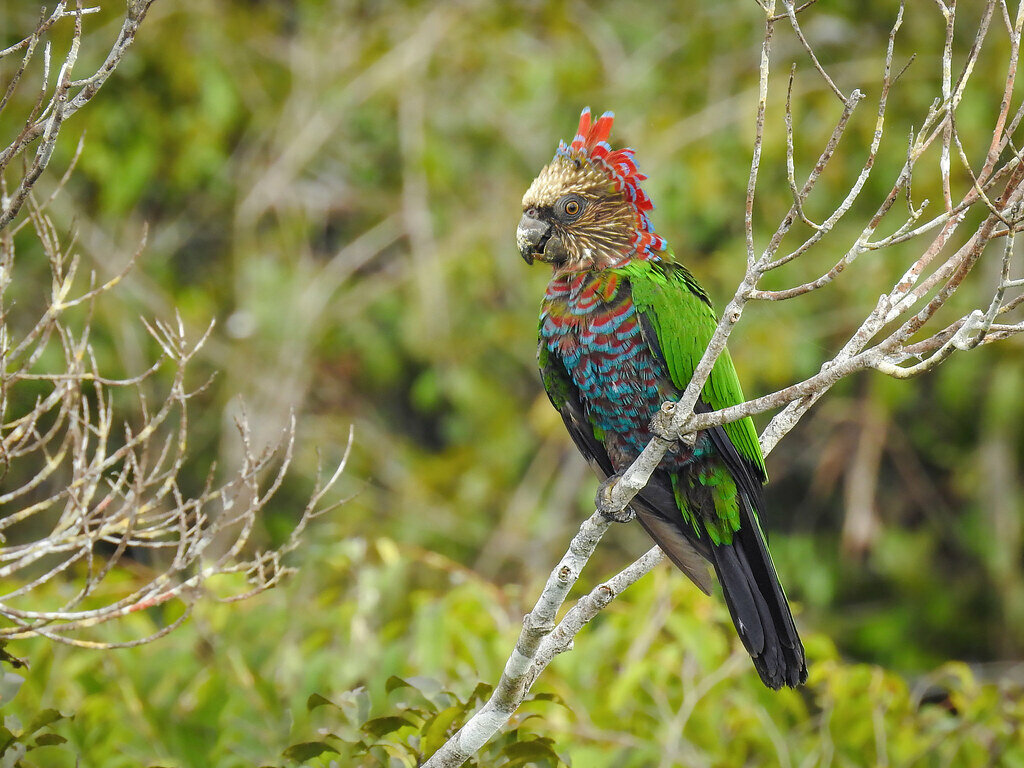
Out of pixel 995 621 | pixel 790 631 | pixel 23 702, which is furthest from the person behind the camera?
pixel 995 621

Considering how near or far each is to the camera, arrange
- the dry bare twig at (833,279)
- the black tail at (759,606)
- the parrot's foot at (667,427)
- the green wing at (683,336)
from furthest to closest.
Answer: the green wing at (683,336) < the black tail at (759,606) < the parrot's foot at (667,427) < the dry bare twig at (833,279)

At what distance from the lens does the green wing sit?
289cm

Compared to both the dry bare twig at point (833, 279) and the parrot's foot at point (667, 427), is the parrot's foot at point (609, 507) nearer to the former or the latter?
the dry bare twig at point (833, 279)

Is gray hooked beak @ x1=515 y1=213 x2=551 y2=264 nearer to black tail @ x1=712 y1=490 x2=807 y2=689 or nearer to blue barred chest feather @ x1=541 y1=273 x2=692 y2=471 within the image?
blue barred chest feather @ x1=541 y1=273 x2=692 y2=471

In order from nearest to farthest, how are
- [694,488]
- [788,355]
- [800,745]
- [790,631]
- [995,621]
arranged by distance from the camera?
[790,631] → [694,488] → [800,745] → [788,355] → [995,621]

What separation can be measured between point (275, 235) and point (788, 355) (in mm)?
3280

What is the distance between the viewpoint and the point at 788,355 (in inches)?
242

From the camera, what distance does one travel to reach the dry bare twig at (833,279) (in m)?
1.92

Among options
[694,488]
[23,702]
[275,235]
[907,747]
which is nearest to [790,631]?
[694,488]

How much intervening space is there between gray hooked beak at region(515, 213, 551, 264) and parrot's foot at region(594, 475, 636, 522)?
70 centimetres

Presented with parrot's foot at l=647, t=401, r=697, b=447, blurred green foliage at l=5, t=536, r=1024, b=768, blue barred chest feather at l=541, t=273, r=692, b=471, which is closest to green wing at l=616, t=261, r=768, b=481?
blue barred chest feather at l=541, t=273, r=692, b=471

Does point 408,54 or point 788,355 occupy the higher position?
point 408,54

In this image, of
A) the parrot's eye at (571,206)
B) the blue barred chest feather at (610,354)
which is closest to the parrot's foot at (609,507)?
the blue barred chest feather at (610,354)

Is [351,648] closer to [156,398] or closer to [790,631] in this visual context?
[790,631]
